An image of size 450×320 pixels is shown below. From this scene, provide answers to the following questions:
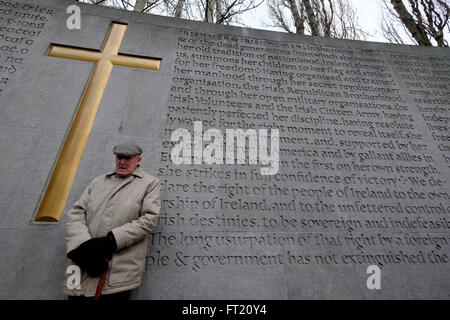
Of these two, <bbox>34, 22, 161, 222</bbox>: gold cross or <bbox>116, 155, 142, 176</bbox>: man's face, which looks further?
<bbox>34, 22, 161, 222</bbox>: gold cross

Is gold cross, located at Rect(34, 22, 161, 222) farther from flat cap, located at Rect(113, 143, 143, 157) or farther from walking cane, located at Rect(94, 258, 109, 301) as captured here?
walking cane, located at Rect(94, 258, 109, 301)

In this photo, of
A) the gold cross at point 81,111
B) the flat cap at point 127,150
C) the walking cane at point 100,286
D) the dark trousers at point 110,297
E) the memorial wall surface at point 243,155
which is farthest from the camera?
the gold cross at point 81,111

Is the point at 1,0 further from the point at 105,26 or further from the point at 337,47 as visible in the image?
the point at 337,47

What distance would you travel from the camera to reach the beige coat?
203cm

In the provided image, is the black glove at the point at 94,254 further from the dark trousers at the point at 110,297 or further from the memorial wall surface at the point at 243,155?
the memorial wall surface at the point at 243,155

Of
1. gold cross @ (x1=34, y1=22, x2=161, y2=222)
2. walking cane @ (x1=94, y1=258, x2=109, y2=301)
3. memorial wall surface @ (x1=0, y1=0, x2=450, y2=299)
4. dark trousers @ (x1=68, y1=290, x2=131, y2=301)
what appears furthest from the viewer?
gold cross @ (x1=34, y1=22, x2=161, y2=222)

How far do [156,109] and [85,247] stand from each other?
95.8 inches

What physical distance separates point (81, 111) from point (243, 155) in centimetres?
265

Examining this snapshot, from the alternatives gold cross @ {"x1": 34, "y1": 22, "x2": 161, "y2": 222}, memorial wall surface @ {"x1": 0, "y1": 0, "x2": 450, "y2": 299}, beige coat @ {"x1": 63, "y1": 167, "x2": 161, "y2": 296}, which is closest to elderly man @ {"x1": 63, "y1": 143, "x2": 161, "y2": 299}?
beige coat @ {"x1": 63, "y1": 167, "x2": 161, "y2": 296}

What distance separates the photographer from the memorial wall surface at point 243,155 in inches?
109

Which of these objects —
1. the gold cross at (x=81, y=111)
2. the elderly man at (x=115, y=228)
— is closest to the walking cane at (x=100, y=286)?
the elderly man at (x=115, y=228)

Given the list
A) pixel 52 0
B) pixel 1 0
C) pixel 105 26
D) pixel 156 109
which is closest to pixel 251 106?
pixel 156 109

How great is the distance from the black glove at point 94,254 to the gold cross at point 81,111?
1.19m

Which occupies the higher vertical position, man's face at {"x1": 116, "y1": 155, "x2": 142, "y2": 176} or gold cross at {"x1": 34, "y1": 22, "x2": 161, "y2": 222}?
gold cross at {"x1": 34, "y1": 22, "x2": 161, "y2": 222}
